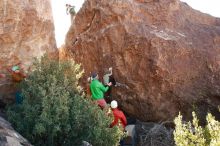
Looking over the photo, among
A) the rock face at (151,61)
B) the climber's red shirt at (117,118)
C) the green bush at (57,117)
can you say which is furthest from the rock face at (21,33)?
the climber's red shirt at (117,118)

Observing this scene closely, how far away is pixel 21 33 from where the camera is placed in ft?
40.6

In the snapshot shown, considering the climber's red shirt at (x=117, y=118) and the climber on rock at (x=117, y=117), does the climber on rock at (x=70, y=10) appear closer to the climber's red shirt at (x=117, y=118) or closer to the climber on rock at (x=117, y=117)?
the climber on rock at (x=117, y=117)

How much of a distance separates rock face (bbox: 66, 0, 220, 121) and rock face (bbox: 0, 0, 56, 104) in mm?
1341

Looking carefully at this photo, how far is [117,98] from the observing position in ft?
41.5

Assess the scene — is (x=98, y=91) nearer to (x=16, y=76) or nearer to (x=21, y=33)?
(x=16, y=76)

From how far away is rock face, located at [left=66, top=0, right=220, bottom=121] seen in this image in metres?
12.4

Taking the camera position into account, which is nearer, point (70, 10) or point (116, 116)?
point (116, 116)

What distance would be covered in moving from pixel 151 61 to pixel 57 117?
3791 millimetres

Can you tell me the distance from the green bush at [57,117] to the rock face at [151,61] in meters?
2.42

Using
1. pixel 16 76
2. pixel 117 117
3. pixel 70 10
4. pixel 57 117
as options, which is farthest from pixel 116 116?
pixel 70 10

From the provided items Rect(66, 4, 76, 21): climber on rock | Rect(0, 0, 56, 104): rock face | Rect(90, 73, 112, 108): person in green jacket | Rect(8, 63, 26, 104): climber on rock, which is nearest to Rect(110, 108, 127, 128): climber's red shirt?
Rect(90, 73, 112, 108): person in green jacket

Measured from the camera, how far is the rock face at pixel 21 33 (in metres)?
12.1

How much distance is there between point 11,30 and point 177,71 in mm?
4699

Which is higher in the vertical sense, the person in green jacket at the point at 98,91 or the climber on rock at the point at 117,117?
the person in green jacket at the point at 98,91
